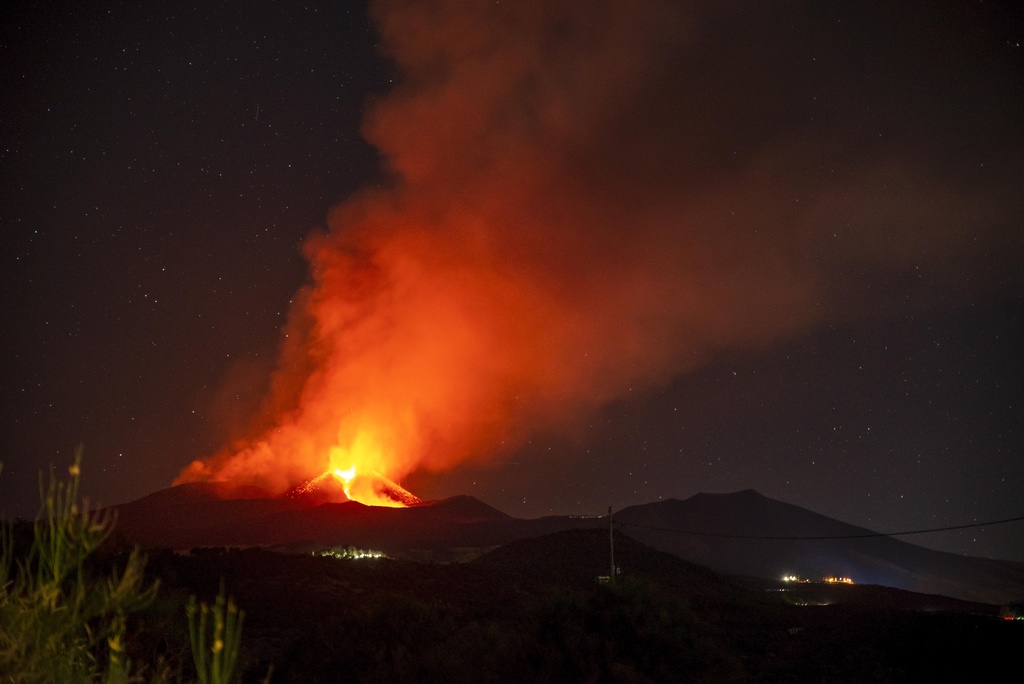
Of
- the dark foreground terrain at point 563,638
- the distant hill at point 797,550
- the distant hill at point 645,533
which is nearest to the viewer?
the dark foreground terrain at point 563,638

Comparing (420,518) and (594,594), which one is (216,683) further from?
(420,518)

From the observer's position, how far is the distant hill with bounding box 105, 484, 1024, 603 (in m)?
91.7

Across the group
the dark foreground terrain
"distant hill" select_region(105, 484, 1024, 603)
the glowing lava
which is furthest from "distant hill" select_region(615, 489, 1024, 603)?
the dark foreground terrain

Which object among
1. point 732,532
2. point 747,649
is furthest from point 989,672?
point 732,532

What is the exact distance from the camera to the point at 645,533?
374 feet

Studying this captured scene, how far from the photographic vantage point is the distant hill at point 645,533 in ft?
301

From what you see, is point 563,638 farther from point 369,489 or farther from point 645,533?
point 369,489

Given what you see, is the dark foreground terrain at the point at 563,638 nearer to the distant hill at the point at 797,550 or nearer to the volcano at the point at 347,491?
the distant hill at the point at 797,550

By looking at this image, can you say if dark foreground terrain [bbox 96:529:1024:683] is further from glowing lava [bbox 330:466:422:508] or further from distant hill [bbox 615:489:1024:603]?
glowing lava [bbox 330:466:422:508]

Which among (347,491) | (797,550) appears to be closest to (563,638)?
(797,550)

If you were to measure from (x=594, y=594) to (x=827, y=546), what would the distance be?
9841 centimetres

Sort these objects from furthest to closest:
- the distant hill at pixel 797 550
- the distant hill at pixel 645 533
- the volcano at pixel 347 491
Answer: the volcano at pixel 347 491 < the distant hill at pixel 797 550 < the distant hill at pixel 645 533

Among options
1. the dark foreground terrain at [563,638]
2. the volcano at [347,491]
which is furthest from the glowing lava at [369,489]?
the dark foreground terrain at [563,638]

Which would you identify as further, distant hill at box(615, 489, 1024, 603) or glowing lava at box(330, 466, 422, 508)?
glowing lava at box(330, 466, 422, 508)
